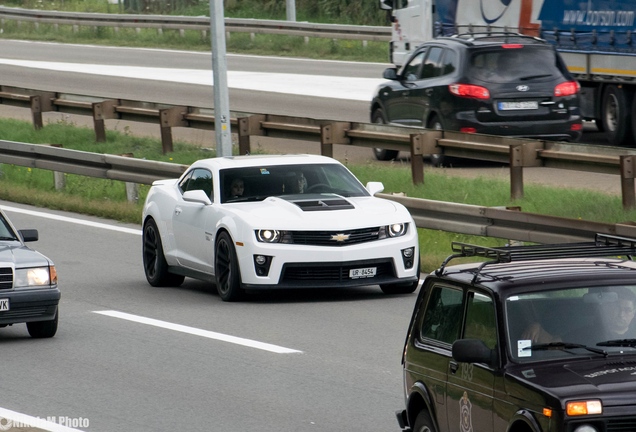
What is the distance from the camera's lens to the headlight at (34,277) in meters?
12.0

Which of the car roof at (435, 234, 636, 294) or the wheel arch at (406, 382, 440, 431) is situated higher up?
the car roof at (435, 234, 636, 294)

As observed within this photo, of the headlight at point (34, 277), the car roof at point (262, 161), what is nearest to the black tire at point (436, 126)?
the car roof at point (262, 161)

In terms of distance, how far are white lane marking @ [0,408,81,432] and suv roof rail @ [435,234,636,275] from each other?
2736mm

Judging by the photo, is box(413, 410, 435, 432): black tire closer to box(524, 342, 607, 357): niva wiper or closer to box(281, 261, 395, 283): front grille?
box(524, 342, 607, 357): niva wiper

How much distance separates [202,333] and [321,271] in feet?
5.35

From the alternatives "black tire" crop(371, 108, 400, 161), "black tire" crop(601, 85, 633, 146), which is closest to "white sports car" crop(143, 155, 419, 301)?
"black tire" crop(371, 108, 400, 161)

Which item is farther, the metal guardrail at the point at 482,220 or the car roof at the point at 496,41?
the car roof at the point at 496,41

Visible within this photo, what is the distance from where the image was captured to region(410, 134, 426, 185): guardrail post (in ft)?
61.0

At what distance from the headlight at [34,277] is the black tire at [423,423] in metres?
5.08

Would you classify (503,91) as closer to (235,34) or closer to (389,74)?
(389,74)

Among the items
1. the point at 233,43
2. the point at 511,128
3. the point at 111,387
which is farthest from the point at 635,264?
the point at 233,43

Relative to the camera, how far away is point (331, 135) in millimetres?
20328

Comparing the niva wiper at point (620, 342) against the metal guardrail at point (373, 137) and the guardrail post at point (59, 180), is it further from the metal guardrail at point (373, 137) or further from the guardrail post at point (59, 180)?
the guardrail post at point (59, 180)

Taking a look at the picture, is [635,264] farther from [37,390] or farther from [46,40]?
[46,40]
